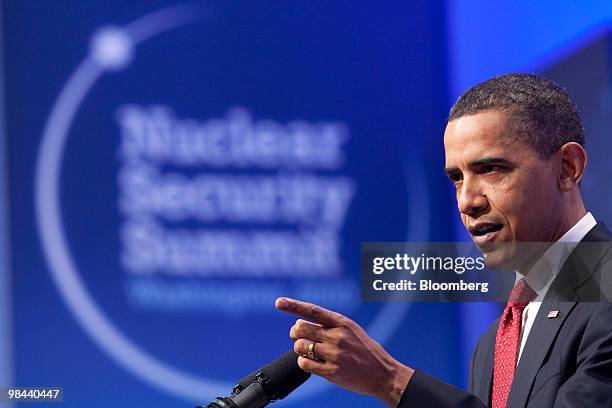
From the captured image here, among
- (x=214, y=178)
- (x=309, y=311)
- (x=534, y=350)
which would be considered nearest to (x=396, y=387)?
(x=309, y=311)

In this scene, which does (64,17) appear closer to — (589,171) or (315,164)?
(315,164)

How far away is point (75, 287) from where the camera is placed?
356 cm

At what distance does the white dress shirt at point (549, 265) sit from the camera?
1977 mm

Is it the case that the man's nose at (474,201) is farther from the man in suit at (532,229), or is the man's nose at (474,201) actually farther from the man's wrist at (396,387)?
the man's wrist at (396,387)

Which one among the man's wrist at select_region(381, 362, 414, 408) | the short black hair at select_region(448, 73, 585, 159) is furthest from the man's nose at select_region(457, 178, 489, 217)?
the man's wrist at select_region(381, 362, 414, 408)

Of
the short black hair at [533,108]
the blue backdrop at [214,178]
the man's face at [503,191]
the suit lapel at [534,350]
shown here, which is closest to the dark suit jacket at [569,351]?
the suit lapel at [534,350]

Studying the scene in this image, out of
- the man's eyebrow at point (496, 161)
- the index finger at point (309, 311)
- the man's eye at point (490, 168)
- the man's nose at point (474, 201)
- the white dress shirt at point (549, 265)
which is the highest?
the man's eyebrow at point (496, 161)

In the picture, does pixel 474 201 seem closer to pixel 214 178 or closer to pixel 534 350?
pixel 534 350

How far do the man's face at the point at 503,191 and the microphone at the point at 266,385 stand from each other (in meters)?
0.53

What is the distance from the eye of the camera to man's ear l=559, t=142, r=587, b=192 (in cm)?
198

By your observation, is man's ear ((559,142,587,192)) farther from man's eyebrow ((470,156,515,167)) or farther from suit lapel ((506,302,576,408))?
suit lapel ((506,302,576,408))

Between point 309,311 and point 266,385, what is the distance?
184 mm

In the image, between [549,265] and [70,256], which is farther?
[70,256]

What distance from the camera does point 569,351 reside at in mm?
1824
